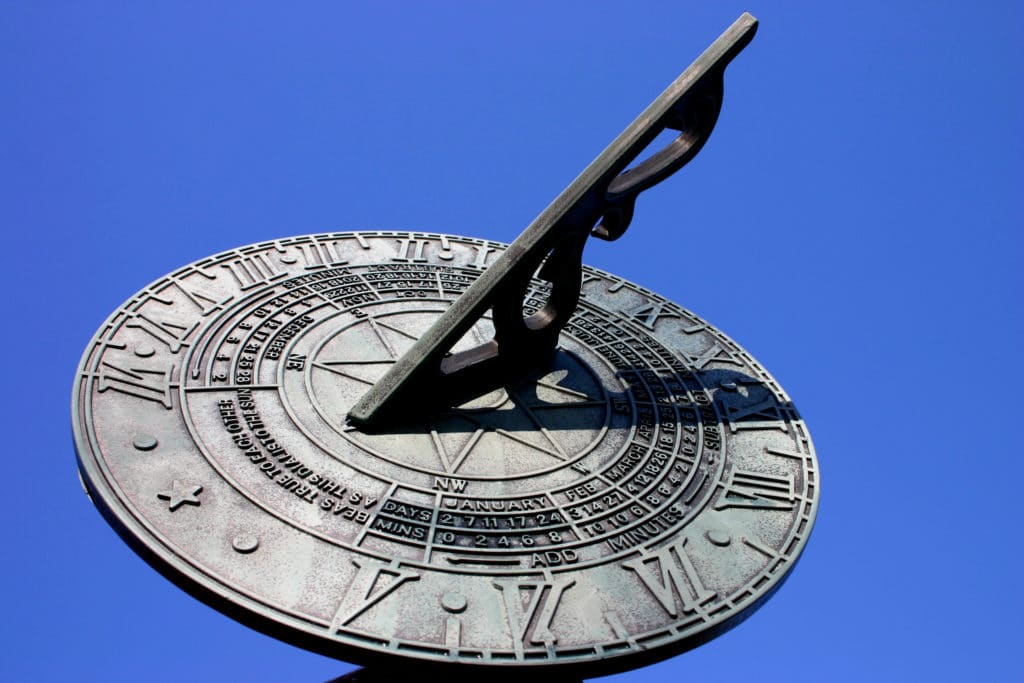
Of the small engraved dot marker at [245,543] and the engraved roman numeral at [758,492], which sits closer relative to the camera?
the small engraved dot marker at [245,543]

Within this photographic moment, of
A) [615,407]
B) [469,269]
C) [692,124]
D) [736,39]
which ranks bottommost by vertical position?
[615,407]

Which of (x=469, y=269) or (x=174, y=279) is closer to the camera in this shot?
(x=174, y=279)

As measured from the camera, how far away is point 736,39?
26.9 ft

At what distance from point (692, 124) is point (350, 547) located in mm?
4348

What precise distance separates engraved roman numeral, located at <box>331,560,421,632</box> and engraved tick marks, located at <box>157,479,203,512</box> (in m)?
1.07

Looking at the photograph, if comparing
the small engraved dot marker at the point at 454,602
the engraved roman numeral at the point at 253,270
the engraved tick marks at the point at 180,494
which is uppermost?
the engraved roman numeral at the point at 253,270

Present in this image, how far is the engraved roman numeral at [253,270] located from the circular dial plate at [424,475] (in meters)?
0.03

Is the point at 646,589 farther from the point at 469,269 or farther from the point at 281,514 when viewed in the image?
the point at 469,269

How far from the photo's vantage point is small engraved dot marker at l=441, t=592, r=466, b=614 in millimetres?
5977

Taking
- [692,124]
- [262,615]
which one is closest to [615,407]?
[692,124]

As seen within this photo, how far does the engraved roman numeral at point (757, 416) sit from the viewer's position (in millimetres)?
8383

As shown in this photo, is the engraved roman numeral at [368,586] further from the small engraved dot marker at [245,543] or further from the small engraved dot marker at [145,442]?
the small engraved dot marker at [145,442]

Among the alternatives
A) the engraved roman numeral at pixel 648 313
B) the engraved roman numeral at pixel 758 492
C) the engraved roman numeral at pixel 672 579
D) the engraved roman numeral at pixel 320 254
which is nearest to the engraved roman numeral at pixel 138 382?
the engraved roman numeral at pixel 320 254

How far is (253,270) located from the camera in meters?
8.98
